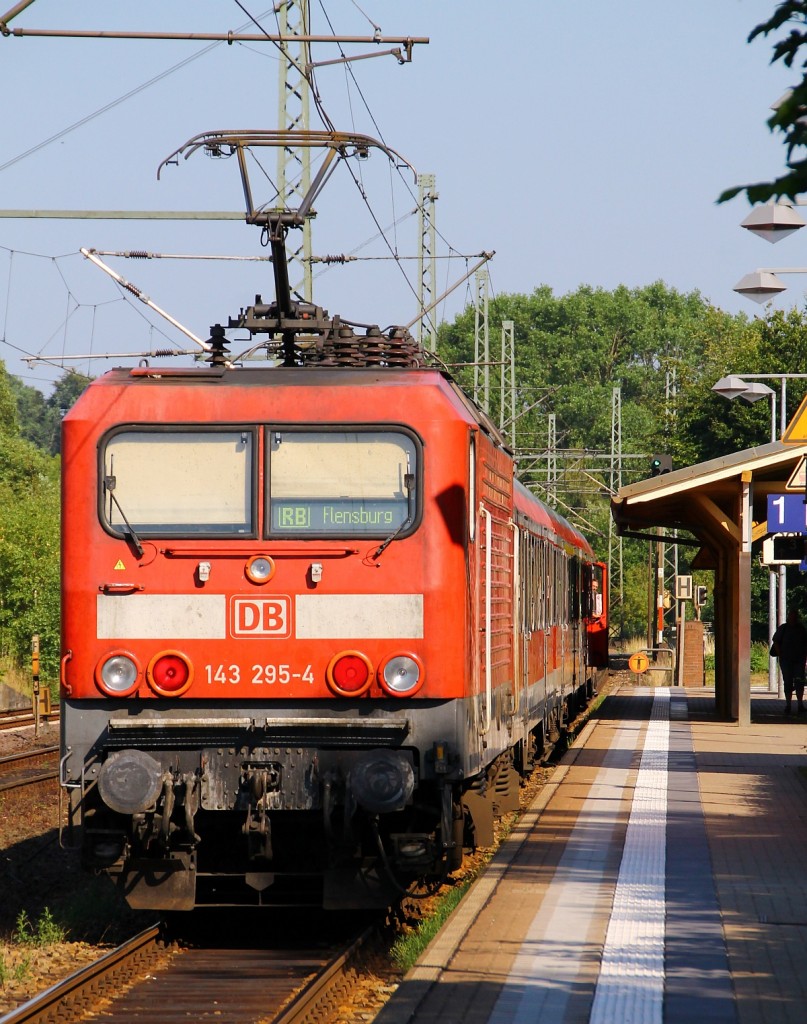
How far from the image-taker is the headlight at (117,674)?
8.23m

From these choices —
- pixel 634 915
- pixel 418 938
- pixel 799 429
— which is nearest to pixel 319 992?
pixel 418 938

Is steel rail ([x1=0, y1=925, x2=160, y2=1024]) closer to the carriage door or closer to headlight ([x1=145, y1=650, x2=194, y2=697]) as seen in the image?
headlight ([x1=145, y1=650, x2=194, y2=697])

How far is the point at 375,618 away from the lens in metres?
8.33

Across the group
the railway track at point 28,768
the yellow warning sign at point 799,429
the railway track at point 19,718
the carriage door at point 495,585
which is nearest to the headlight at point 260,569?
the carriage door at point 495,585

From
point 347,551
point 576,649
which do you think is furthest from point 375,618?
point 576,649

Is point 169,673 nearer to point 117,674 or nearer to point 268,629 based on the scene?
point 117,674

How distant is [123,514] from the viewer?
842cm

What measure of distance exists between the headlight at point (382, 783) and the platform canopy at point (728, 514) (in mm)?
11909

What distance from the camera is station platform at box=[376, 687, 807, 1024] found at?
6711mm

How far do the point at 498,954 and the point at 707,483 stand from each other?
1430cm

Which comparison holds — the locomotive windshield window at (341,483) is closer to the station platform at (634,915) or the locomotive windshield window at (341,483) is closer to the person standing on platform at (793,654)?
the station platform at (634,915)

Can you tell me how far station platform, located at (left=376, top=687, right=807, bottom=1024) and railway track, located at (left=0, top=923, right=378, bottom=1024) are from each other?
0.51m

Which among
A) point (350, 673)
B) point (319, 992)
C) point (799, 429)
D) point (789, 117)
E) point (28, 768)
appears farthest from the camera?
point (28, 768)

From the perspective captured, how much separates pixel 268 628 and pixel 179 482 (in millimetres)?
932
